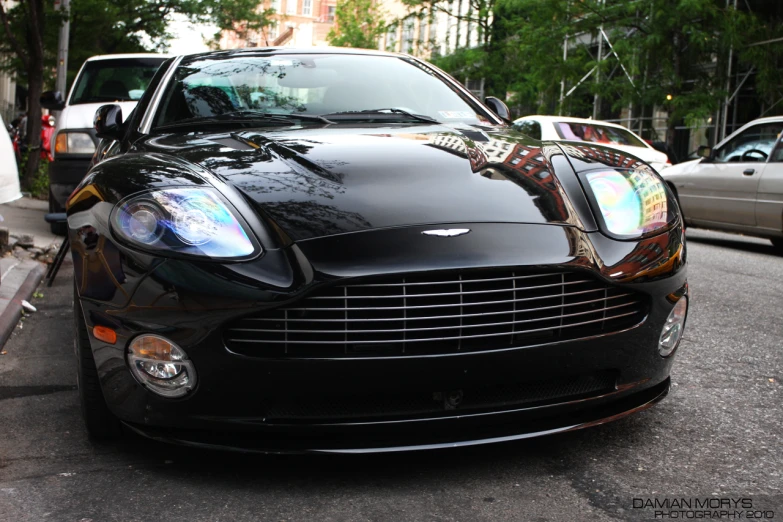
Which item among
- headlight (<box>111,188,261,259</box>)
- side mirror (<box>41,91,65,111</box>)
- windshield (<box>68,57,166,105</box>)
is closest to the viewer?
headlight (<box>111,188,261,259</box>)

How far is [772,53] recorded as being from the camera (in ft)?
61.6

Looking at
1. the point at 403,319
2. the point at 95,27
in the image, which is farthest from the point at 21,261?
the point at 95,27

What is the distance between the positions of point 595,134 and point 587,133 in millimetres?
167

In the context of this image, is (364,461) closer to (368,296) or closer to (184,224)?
(368,296)

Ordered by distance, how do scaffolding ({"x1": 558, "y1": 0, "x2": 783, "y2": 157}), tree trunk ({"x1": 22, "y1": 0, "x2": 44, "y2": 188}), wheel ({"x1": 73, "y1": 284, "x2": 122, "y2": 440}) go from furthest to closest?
scaffolding ({"x1": 558, "y1": 0, "x2": 783, "y2": 157}), tree trunk ({"x1": 22, "y1": 0, "x2": 44, "y2": 188}), wheel ({"x1": 73, "y1": 284, "x2": 122, "y2": 440})

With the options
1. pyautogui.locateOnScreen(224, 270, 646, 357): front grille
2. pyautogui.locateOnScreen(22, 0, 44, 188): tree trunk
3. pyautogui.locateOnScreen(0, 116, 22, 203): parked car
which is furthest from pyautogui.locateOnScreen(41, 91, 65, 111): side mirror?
pyautogui.locateOnScreen(224, 270, 646, 357): front grille

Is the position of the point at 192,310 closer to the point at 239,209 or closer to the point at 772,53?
the point at 239,209

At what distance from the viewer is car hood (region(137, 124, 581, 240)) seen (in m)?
2.76

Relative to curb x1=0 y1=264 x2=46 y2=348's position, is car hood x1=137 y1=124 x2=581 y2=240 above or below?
above

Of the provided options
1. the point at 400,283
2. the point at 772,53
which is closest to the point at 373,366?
the point at 400,283

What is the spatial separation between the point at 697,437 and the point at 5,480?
214cm

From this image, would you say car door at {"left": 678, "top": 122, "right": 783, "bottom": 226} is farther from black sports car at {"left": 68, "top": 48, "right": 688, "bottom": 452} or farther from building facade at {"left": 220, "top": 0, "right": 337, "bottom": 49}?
building facade at {"left": 220, "top": 0, "right": 337, "bottom": 49}

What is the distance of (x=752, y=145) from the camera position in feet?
34.4

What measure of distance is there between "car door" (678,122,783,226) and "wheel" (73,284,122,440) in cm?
865
